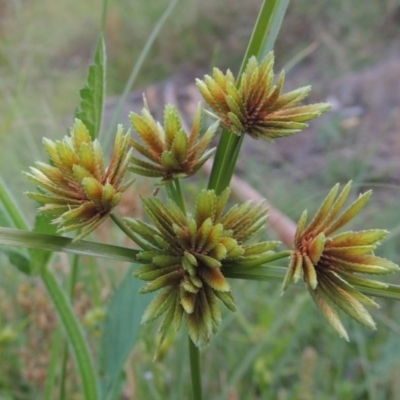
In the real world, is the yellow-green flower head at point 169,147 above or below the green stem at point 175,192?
above

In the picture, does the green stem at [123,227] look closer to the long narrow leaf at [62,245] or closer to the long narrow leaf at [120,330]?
the long narrow leaf at [62,245]

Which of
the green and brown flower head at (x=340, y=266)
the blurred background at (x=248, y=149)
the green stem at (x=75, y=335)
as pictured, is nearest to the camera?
the green and brown flower head at (x=340, y=266)

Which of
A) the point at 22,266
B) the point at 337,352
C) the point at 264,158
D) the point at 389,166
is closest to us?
the point at 22,266

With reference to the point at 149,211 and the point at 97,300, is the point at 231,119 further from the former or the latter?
the point at 97,300

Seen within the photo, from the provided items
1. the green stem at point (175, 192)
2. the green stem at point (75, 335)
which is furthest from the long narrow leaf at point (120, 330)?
the green stem at point (175, 192)

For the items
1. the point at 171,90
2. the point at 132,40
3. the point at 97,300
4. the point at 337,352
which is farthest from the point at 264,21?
the point at 132,40

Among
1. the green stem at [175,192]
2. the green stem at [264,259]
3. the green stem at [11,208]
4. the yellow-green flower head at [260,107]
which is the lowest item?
the green stem at [264,259]

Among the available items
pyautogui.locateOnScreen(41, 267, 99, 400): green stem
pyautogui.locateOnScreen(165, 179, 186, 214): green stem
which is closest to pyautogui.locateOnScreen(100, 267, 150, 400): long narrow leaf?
pyautogui.locateOnScreen(41, 267, 99, 400): green stem

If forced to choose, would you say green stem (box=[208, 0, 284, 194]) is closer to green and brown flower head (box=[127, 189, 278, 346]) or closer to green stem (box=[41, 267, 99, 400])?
green and brown flower head (box=[127, 189, 278, 346])
